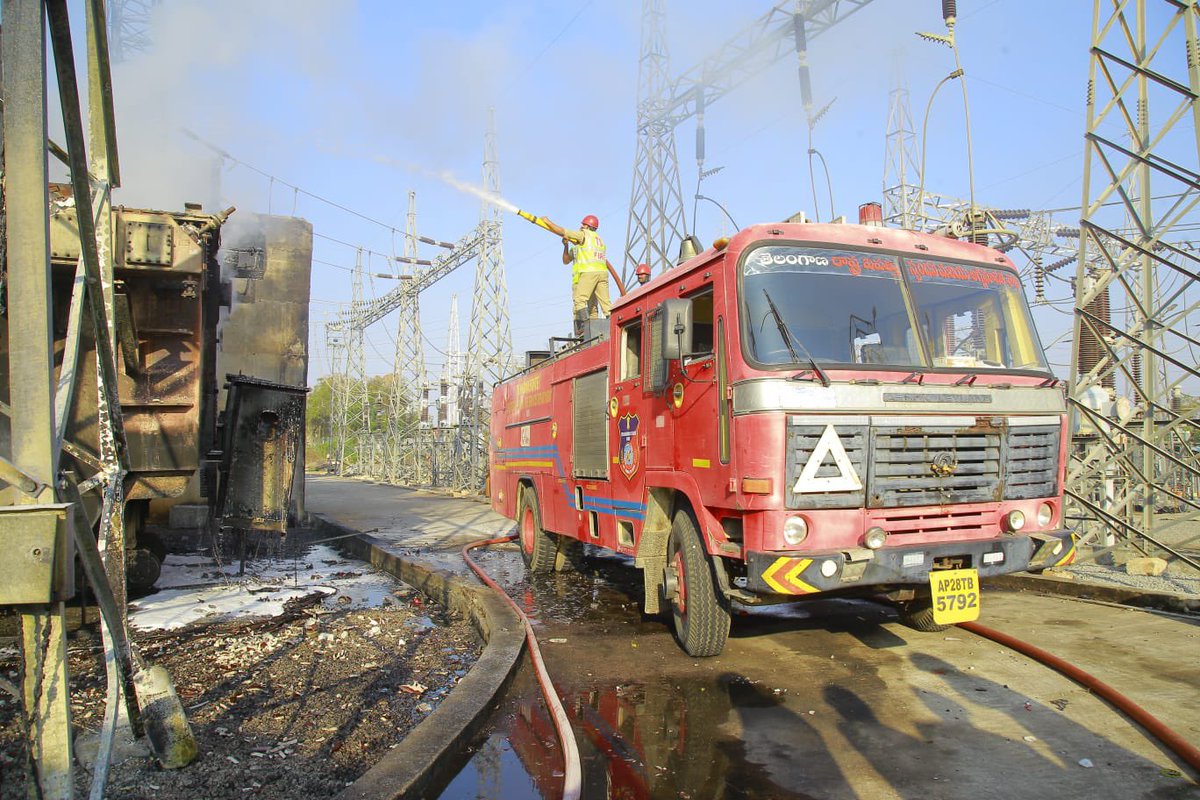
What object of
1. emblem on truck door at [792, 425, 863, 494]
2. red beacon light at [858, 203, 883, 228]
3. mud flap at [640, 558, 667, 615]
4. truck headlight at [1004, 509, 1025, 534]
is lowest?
mud flap at [640, 558, 667, 615]

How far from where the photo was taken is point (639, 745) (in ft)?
13.3

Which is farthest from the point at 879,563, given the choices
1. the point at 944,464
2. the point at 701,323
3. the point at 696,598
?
the point at 701,323

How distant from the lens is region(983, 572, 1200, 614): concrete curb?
20.4 ft

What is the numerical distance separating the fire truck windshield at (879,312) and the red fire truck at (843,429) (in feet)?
0.05

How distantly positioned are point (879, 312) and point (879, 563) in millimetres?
1715

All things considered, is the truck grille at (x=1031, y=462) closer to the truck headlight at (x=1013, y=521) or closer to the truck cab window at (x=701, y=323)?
the truck headlight at (x=1013, y=521)

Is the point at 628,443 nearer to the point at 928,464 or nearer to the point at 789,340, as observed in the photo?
the point at 789,340

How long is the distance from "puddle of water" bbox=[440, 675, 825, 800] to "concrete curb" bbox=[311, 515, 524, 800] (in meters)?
0.15

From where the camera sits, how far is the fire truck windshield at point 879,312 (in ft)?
16.5

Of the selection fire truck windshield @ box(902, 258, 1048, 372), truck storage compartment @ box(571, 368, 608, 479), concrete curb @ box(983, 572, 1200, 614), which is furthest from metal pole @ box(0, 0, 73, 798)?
concrete curb @ box(983, 572, 1200, 614)

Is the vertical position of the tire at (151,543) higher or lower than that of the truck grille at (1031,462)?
lower

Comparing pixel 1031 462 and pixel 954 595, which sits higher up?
pixel 1031 462

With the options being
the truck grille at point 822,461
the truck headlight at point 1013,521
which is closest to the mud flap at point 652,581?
the truck grille at point 822,461

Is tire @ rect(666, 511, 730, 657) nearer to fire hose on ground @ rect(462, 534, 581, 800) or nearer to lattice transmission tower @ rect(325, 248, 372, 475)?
fire hose on ground @ rect(462, 534, 581, 800)
